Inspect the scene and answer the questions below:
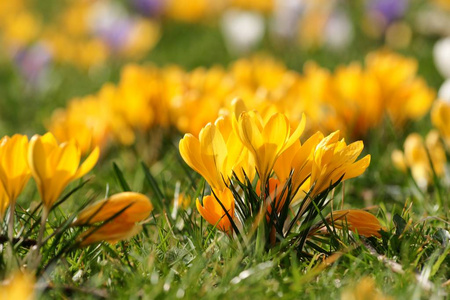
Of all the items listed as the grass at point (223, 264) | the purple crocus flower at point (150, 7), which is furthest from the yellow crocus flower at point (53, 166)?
the purple crocus flower at point (150, 7)

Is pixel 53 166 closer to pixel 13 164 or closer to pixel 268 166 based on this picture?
pixel 13 164

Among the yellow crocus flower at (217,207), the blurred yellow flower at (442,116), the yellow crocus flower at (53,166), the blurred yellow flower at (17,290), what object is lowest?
the blurred yellow flower at (442,116)

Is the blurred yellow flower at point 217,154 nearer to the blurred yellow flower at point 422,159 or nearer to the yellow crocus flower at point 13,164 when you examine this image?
the yellow crocus flower at point 13,164

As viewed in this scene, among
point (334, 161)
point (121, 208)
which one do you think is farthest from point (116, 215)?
point (334, 161)

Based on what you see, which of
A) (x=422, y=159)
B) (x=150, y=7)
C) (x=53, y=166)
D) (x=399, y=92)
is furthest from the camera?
(x=150, y=7)

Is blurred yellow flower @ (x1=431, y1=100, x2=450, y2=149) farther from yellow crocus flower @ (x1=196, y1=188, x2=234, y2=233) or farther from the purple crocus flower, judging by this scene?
the purple crocus flower
